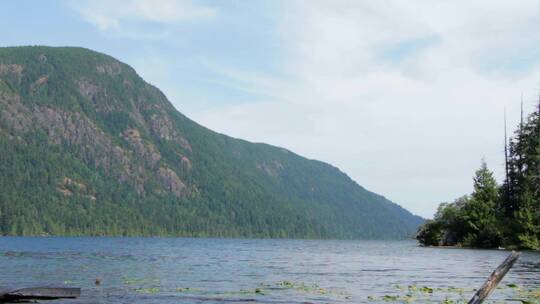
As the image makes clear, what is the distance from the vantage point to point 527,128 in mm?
147125

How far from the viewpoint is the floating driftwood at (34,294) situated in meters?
33.7

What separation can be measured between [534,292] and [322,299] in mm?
14519

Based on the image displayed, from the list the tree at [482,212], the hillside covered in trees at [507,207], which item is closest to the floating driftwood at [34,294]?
the hillside covered in trees at [507,207]

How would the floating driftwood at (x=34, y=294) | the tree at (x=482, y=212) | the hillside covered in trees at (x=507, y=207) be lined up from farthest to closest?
the tree at (x=482, y=212)
the hillside covered in trees at (x=507, y=207)
the floating driftwood at (x=34, y=294)

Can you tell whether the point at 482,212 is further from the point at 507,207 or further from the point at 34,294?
the point at 34,294

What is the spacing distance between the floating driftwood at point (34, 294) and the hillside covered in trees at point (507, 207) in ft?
346

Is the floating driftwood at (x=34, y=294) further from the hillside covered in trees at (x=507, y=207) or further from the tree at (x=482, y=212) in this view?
the tree at (x=482, y=212)

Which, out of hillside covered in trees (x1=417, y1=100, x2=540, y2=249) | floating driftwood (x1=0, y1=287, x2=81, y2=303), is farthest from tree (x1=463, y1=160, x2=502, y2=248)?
floating driftwood (x1=0, y1=287, x2=81, y2=303)

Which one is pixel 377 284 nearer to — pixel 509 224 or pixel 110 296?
pixel 110 296

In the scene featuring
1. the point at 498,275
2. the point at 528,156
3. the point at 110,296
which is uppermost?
the point at 528,156

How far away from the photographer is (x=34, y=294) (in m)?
34.4

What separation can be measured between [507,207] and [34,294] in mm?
130870

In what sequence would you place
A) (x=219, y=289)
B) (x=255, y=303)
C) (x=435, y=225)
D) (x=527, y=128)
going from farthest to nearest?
1. (x=435, y=225)
2. (x=527, y=128)
3. (x=219, y=289)
4. (x=255, y=303)

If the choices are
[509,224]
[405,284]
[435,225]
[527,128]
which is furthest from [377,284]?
[435,225]
